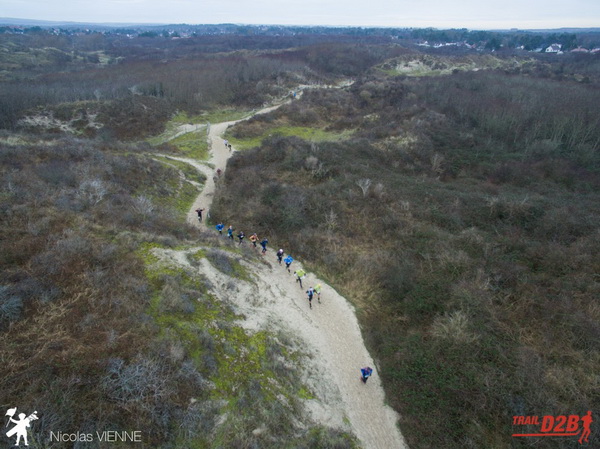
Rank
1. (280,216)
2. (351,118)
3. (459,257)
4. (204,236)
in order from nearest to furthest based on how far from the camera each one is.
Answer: (459,257) → (204,236) → (280,216) → (351,118)

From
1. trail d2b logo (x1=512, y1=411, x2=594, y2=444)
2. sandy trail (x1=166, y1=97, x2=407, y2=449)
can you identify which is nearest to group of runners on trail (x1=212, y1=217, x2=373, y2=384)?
sandy trail (x1=166, y1=97, x2=407, y2=449)

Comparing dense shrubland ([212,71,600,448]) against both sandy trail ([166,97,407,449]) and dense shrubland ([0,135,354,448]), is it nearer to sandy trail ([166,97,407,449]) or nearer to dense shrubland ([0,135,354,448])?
sandy trail ([166,97,407,449])

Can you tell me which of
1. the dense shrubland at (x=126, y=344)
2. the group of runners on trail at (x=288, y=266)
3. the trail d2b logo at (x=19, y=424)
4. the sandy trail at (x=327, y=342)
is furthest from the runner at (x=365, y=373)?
the trail d2b logo at (x=19, y=424)

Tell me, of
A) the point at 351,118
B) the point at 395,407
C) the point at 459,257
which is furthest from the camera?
the point at 351,118

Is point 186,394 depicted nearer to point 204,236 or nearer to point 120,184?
point 204,236

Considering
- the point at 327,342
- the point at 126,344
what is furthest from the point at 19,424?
the point at 327,342

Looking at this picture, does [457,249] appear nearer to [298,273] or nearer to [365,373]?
[298,273]

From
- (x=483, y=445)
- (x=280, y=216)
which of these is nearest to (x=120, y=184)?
(x=280, y=216)
